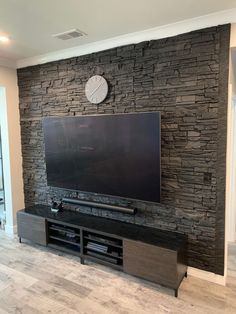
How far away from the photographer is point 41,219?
3.10 m

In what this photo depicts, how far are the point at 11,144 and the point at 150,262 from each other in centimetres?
254

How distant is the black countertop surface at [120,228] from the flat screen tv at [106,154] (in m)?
0.35

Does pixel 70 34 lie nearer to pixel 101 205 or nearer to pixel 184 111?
pixel 184 111

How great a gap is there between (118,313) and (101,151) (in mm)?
1570

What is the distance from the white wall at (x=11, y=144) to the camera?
354 cm

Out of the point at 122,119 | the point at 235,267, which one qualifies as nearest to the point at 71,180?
the point at 122,119

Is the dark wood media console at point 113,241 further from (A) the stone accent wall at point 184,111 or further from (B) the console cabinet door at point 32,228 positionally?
(A) the stone accent wall at point 184,111

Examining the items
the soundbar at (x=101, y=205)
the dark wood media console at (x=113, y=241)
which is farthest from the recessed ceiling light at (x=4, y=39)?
the dark wood media console at (x=113, y=241)

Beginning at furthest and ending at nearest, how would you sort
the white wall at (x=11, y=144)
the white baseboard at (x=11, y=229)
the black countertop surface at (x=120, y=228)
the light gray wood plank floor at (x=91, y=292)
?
the white baseboard at (x=11, y=229), the white wall at (x=11, y=144), the black countertop surface at (x=120, y=228), the light gray wood plank floor at (x=91, y=292)

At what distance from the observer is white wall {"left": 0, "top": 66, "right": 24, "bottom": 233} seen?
11.6ft

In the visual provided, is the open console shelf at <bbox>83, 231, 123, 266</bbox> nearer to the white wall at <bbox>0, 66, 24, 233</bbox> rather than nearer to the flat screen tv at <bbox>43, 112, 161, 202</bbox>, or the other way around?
the flat screen tv at <bbox>43, 112, 161, 202</bbox>

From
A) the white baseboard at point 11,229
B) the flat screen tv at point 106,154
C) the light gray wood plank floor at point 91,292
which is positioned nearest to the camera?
the light gray wood plank floor at point 91,292

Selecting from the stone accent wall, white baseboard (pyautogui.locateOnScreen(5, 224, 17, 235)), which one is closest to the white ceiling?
the stone accent wall

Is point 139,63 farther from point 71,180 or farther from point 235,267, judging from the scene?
point 235,267
